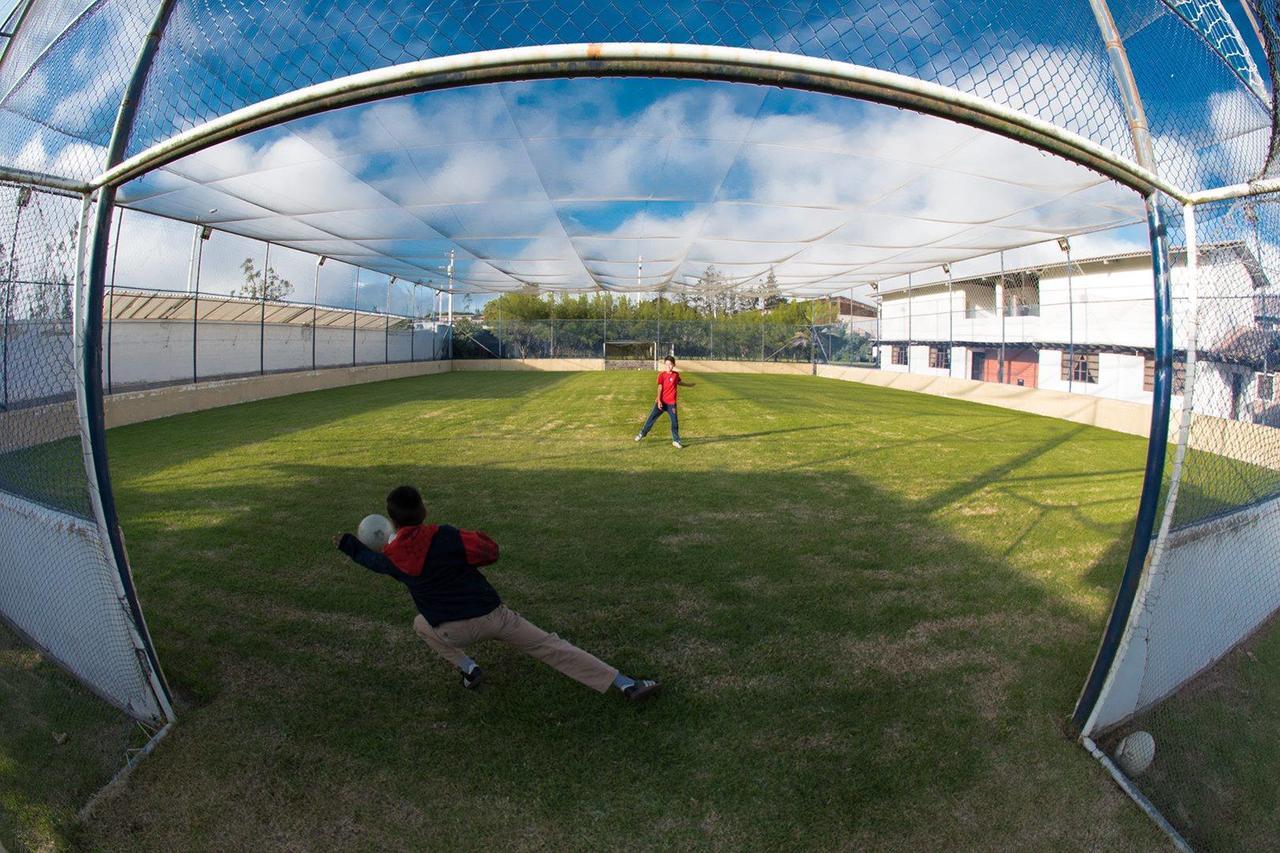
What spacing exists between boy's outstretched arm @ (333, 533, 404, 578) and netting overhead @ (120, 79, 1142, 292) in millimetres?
5515

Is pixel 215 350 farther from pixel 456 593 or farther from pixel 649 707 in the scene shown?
pixel 649 707

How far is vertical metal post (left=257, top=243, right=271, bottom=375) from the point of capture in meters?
17.7

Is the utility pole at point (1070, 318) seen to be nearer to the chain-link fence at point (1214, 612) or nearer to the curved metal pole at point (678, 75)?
the chain-link fence at point (1214, 612)

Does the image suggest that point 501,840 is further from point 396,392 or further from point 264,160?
point 396,392

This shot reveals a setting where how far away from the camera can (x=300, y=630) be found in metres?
4.03

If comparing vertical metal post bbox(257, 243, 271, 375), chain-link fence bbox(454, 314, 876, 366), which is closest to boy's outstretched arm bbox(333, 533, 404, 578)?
vertical metal post bbox(257, 243, 271, 375)

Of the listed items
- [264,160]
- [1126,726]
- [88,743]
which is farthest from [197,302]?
[1126,726]

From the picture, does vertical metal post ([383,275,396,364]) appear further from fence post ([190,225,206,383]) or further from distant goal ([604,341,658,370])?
distant goal ([604,341,658,370])

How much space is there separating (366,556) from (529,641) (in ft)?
2.85

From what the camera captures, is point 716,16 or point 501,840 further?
point 716,16

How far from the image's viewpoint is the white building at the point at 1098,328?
441 centimetres

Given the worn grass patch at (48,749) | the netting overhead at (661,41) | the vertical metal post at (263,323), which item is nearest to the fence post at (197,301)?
the vertical metal post at (263,323)

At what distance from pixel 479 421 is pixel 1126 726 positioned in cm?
1153

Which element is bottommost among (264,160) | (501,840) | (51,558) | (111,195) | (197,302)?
(501,840)
